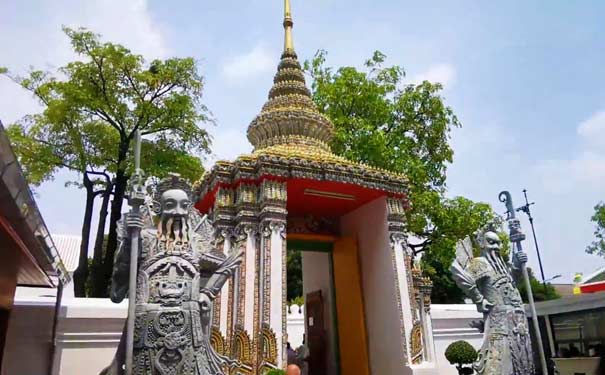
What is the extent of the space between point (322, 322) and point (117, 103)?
8890mm

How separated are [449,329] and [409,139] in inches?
302

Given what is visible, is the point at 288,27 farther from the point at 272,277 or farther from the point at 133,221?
the point at 133,221

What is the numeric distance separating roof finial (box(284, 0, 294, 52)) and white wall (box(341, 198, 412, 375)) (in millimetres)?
5255

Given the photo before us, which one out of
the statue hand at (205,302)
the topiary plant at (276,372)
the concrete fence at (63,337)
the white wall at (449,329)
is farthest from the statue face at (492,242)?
the concrete fence at (63,337)

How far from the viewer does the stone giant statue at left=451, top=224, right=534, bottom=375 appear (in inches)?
263

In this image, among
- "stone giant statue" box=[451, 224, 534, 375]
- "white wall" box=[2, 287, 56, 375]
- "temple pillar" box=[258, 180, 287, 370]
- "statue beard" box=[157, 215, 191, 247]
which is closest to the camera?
"statue beard" box=[157, 215, 191, 247]

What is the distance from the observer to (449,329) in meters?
12.6

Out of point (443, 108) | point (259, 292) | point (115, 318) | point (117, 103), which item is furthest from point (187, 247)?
point (443, 108)

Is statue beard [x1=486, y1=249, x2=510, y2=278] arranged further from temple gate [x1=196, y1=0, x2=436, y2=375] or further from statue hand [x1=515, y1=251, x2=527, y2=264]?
temple gate [x1=196, y1=0, x2=436, y2=375]

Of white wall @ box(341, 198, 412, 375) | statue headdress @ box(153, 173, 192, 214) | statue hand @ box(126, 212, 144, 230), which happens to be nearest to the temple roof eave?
white wall @ box(341, 198, 412, 375)

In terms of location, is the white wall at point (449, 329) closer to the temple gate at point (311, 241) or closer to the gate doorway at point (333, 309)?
the temple gate at point (311, 241)

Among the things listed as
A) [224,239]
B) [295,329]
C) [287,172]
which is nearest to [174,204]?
[224,239]

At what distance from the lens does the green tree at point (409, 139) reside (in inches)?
631

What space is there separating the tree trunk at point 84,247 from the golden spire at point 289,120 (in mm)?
5971
